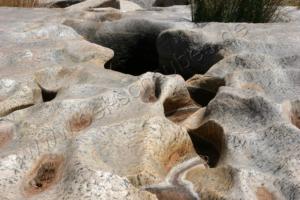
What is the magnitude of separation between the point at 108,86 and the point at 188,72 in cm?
116

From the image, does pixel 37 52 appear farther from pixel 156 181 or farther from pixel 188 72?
pixel 156 181

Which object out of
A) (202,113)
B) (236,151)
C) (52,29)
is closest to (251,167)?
(236,151)

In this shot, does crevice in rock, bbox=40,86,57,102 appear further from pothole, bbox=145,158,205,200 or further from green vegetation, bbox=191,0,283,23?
green vegetation, bbox=191,0,283,23

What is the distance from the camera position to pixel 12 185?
7.93 feet

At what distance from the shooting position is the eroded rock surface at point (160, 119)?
2412mm

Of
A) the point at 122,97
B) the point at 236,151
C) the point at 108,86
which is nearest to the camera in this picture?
the point at 236,151

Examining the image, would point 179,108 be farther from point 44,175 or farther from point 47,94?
point 44,175

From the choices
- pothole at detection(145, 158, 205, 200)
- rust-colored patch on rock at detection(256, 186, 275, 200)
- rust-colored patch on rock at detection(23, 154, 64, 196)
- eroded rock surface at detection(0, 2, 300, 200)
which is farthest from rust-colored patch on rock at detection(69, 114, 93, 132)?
rust-colored patch on rock at detection(256, 186, 275, 200)

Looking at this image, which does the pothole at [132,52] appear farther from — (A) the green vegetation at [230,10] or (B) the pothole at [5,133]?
(B) the pothole at [5,133]

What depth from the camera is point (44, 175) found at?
249 cm

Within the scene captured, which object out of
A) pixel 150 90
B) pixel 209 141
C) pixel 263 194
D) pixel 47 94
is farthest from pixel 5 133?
pixel 263 194

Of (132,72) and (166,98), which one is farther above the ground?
(166,98)

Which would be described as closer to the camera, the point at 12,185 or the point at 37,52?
the point at 12,185

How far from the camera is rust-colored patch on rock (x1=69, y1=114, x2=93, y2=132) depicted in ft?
9.32
